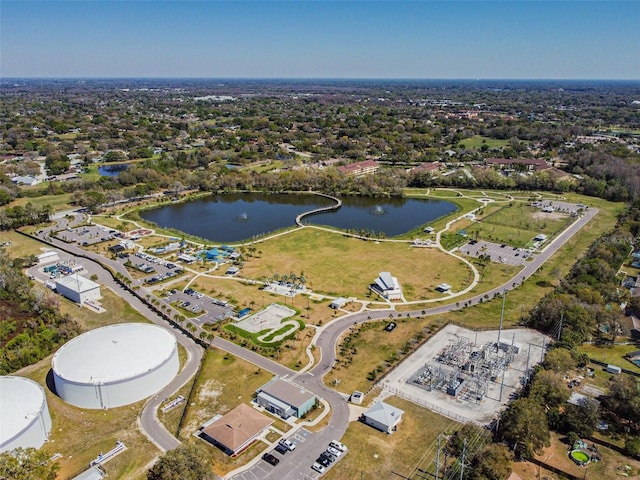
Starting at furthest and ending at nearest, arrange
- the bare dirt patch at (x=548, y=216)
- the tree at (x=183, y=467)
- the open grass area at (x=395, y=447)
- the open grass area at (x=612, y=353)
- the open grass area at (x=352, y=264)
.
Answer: the bare dirt patch at (x=548, y=216), the open grass area at (x=352, y=264), the open grass area at (x=612, y=353), the open grass area at (x=395, y=447), the tree at (x=183, y=467)

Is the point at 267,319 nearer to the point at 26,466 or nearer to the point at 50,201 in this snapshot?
the point at 26,466

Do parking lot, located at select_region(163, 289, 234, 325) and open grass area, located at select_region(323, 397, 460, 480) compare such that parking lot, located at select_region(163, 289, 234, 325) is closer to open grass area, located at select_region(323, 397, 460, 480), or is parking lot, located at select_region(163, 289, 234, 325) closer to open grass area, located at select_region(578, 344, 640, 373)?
open grass area, located at select_region(323, 397, 460, 480)

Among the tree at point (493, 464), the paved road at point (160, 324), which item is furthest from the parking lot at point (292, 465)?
the tree at point (493, 464)

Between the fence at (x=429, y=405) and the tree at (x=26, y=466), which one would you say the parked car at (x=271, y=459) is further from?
the tree at (x=26, y=466)

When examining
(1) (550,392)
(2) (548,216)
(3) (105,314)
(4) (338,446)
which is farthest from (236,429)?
(2) (548,216)

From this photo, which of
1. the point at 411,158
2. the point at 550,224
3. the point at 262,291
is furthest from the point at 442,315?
the point at 411,158
